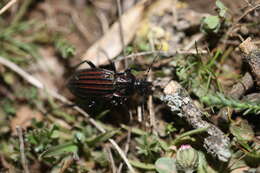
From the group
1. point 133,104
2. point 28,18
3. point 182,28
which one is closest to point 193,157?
point 133,104

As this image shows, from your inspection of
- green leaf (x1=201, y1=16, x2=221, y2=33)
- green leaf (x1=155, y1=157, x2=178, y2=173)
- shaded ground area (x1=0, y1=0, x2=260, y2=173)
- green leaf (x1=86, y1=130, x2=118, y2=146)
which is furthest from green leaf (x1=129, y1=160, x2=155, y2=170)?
green leaf (x1=201, y1=16, x2=221, y2=33)

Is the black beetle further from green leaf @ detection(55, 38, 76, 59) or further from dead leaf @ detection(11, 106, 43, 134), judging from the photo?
dead leaf @ detection(11, 106, 43, 134)

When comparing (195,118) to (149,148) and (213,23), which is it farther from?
(213,23)

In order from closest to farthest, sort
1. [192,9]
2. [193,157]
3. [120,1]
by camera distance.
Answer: [193,157]
[192,9]
[120,1]

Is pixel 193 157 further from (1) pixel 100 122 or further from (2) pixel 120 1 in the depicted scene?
(2) pixel 120 1

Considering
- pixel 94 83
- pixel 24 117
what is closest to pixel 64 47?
pixel 94 83

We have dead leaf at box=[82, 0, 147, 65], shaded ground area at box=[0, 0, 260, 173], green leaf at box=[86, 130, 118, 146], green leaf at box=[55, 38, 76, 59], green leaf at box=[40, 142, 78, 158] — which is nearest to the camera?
shaded ground area at box=[0, 0, 260, 173]
